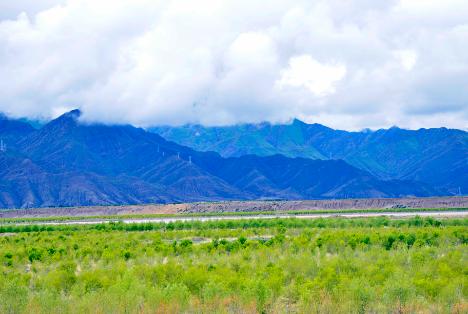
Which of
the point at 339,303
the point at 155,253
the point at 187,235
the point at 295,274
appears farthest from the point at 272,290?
the point at 187,235

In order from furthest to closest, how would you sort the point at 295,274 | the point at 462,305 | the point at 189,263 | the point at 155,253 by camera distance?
1. the point at 155,253
2. the point at 189,263
3. the point at 295,274
4. the point at 462,305

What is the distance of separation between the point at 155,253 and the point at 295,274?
1114 cm

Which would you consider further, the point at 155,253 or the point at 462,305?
the point at 155,253

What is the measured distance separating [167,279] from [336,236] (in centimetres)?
1849

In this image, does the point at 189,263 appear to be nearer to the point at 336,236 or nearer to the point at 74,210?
the point at 336,236

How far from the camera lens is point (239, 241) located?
4019 cm

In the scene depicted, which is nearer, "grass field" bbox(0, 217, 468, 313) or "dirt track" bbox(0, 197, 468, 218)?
"grass field" bbox(0, 217, 468, 313)

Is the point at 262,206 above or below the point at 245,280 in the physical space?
below

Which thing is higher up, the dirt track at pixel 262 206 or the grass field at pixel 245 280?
the grass field at pixel 245 280

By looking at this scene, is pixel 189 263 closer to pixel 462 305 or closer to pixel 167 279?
pixel 167 279

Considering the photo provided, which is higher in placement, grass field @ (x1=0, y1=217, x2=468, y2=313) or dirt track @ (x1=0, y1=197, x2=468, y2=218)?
grass field @ (x1=0, y1=217, x2=468, y2=313)

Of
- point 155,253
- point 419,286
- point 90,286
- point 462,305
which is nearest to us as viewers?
point 462,305

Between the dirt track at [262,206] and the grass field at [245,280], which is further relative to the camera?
the dirt track at [262,206]

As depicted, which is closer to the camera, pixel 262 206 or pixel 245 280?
pixel 245 280
